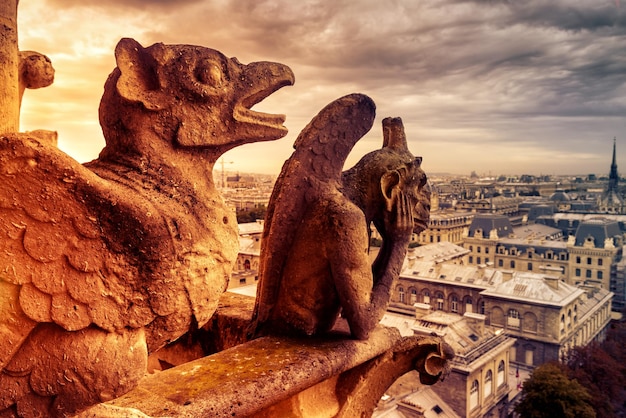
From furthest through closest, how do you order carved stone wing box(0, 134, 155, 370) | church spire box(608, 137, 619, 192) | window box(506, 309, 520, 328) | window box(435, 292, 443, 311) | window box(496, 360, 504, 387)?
church spire box(608, 137, 619, 192)
window box(435, 292, 443, 311)
window box(506, 309, 520, 328)
window box(496, 360, 504, 387)
carved stone wing box(0, 134, 155, 370)

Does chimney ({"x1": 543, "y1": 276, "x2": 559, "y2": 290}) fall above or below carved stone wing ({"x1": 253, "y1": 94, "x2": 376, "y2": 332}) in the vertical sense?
below

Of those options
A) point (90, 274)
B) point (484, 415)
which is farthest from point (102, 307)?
point (484, 415)

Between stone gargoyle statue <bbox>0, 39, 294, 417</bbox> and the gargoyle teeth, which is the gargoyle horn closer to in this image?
the gargoyle teeth

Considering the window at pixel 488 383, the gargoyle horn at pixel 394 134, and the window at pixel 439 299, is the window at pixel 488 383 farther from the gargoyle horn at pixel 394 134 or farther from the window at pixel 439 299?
the gargoyle horn at pixel 394 134

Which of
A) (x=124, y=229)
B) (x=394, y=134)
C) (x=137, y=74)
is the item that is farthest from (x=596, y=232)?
(x=124, y=229)

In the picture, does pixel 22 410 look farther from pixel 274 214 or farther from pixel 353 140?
pixel 353 140

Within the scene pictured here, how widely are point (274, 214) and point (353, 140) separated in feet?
2.22

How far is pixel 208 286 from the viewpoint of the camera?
7.61ft

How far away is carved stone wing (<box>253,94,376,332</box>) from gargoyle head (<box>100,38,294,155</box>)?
60 cm

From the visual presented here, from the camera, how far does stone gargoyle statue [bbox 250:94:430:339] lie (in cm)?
306

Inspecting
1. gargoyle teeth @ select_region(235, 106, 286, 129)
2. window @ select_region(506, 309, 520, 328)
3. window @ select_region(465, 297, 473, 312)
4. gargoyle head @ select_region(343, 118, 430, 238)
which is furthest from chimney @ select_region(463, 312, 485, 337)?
gargoyle teeth @ select_region(235, 106, 286, 129)

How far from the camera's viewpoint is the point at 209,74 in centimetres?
236

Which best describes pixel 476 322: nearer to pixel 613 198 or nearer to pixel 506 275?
pixel 506 275

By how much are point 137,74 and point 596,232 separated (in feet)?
167
